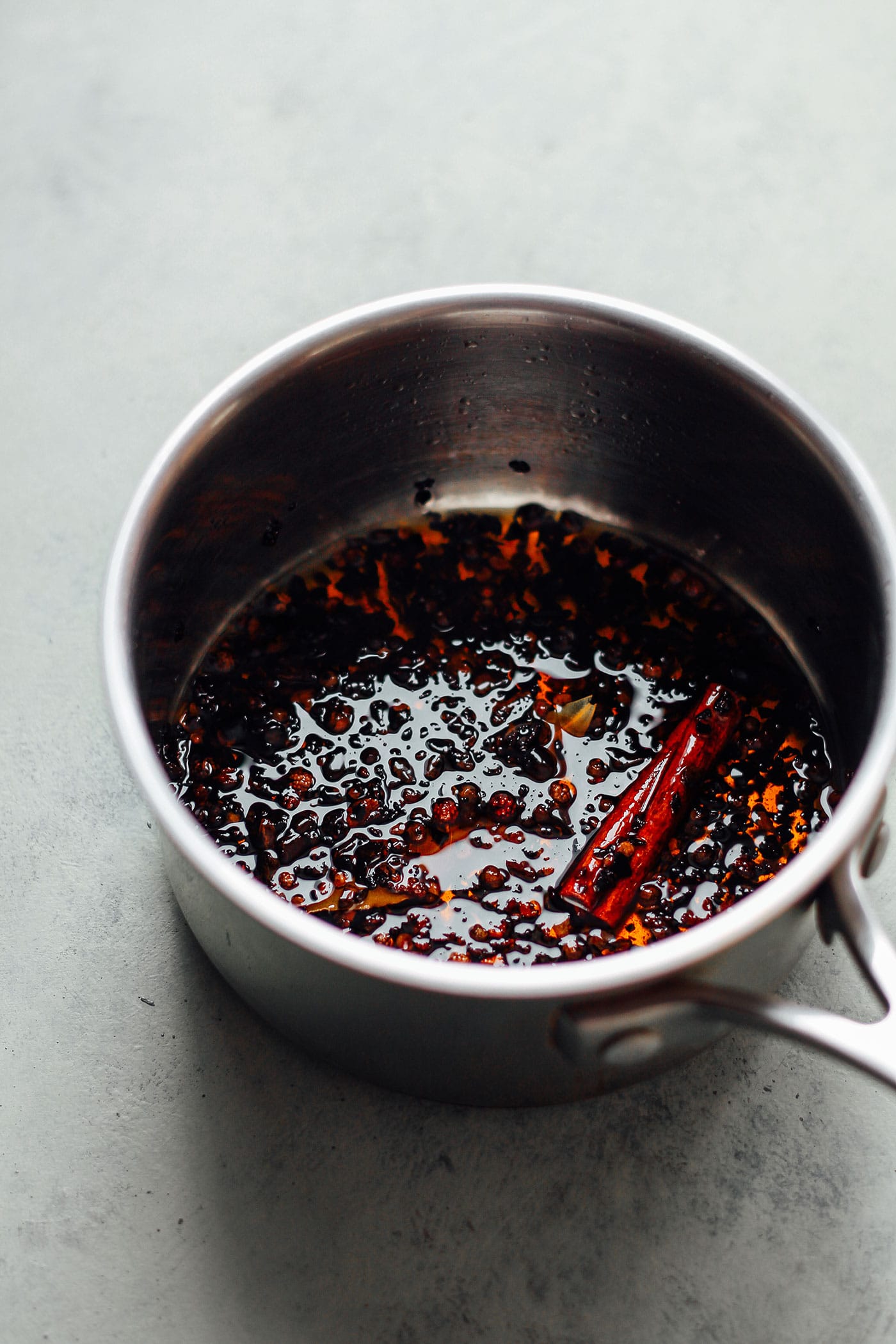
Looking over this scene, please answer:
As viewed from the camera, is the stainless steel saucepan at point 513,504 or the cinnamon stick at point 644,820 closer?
the stainless steel saucepan at point 513,504

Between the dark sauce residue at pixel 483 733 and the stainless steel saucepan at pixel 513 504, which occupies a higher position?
the stainless steel saucepan at pixel 513 504

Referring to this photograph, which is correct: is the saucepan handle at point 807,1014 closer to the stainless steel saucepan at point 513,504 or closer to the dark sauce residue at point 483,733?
the stainless steel saucepan at point 513,504

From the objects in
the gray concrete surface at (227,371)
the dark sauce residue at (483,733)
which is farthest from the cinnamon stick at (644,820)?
the gray concrete surface at (227,371)

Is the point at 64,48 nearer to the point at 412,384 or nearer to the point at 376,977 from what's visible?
the point at 412,384

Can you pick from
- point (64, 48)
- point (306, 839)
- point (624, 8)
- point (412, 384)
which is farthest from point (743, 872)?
point (64, 48)

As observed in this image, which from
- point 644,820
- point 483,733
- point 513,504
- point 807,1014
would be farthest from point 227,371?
point 807,1014

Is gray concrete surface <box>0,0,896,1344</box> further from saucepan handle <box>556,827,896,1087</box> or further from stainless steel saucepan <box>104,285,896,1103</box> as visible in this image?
saucepan handle <box>556,827,896,1087</box>

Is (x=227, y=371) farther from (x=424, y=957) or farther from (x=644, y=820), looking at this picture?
(x=424, y=957)
